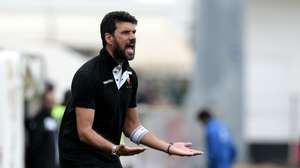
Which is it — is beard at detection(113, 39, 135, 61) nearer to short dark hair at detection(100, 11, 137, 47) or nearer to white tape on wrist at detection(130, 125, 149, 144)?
short dark hair at detection(100, 11, 137, 47)

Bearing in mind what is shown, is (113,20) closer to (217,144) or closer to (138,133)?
(138,133)

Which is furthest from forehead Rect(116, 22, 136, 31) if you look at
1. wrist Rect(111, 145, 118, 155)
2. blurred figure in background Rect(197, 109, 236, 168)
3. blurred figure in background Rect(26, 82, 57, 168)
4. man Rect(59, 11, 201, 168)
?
blurred figure in background Rect(197, 109, 236, 168)

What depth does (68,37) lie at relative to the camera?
137ft

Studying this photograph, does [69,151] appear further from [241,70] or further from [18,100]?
[241,70]

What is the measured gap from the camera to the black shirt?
812cm

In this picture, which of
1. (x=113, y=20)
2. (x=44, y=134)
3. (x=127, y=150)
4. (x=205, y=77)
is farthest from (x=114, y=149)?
(x=205, y=77)

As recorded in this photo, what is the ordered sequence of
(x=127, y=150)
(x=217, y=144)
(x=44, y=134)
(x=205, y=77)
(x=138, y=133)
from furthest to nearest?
(x=205, y=77) < (x=217, y=144) < (x=44, y=134) < (x=138, y=133) < (x=127, y=150)

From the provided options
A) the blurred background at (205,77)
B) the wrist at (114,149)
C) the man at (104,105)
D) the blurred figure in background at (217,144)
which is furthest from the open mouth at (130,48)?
the blurred figure in background at (217,144)

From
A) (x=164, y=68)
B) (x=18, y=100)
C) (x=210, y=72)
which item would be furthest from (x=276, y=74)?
(x=18, y=100)

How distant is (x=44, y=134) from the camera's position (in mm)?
16281

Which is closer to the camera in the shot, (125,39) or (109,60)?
(125,39)

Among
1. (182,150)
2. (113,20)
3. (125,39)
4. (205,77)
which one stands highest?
(113,20)

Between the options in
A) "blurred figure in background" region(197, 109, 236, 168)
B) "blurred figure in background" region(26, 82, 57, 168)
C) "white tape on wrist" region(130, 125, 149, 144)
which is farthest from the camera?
"blurred figure in background" region(197, 109, 236, 168)

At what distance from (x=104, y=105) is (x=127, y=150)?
0.58 meters
